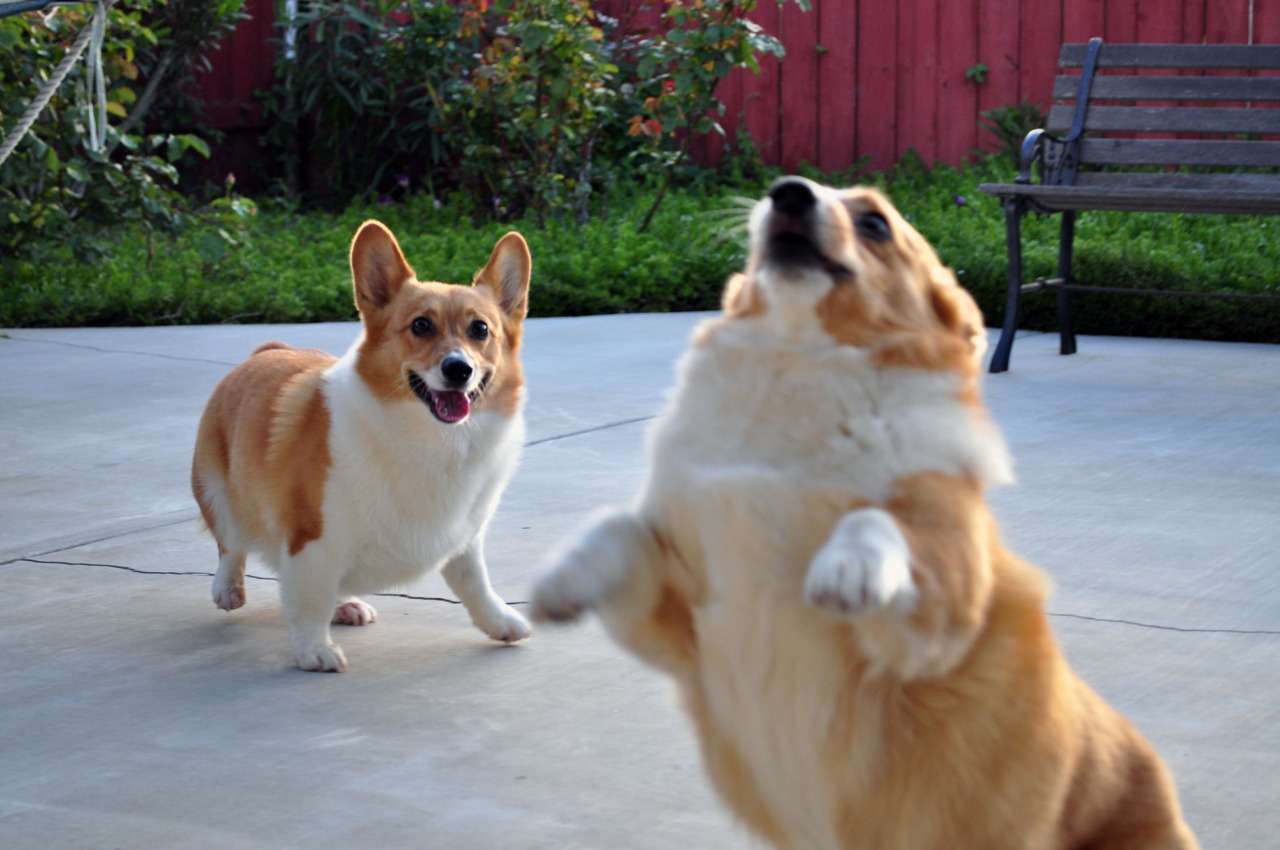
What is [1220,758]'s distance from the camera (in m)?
2.94

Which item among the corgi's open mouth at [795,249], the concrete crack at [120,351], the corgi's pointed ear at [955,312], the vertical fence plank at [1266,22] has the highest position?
the vertical fence plank at [1266,22]

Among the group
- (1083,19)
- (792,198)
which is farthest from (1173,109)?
(792,198)

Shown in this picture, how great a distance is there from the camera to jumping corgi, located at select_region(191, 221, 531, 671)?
11.6 feet

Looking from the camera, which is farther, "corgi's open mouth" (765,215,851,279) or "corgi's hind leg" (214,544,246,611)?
"corgi's hind leg" (214,544,246,611)

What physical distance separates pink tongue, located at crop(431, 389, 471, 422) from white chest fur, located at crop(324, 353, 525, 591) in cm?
4

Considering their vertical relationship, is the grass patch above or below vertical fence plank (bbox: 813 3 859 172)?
below

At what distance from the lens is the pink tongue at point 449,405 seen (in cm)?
357

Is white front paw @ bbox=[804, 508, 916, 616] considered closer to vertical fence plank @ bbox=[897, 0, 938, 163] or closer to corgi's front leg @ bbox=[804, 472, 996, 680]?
corgi's front leg @ bbox=[804, 472, 996, 680]

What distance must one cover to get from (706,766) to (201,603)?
2164 millimetres

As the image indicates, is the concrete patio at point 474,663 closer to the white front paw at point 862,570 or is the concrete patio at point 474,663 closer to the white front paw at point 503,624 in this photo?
the white front paw at point 503,624

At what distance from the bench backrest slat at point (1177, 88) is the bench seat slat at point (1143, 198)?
113 centimetres

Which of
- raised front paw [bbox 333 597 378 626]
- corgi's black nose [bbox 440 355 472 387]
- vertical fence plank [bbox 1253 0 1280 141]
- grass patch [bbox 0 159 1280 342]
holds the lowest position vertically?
raised front paw [bbox 333 597 378 626]

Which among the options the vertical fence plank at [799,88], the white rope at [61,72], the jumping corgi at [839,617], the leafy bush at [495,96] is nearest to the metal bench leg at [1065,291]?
the leafy bush at [495,96]

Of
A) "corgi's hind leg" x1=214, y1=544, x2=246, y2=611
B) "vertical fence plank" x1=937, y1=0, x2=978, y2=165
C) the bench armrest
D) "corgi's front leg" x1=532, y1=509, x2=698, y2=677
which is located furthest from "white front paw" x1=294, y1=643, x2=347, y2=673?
"vertical fence plank" x1=937, y1=0, x2=978, y2=165
